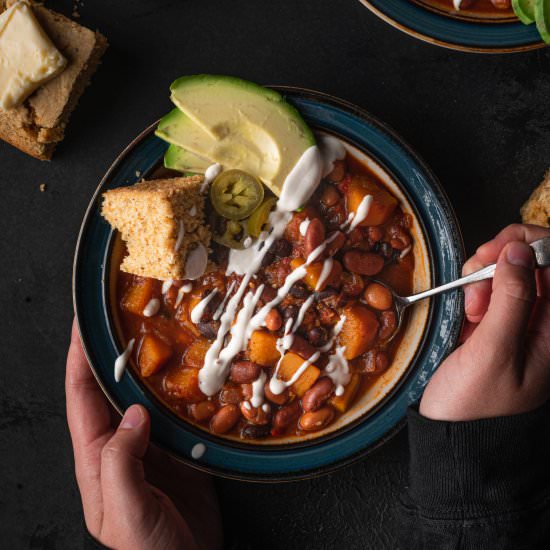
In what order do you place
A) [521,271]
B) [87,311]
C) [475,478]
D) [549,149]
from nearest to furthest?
1. [521,271]
2. [475,478]
3. [87,311]
4. [549,149]

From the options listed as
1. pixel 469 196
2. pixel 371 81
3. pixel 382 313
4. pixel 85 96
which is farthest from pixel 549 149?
pixel 85 96

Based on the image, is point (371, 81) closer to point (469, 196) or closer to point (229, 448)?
point (469, 196)

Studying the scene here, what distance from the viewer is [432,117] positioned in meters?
2.95

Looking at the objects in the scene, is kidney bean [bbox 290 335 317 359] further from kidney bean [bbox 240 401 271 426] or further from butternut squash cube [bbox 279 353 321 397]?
kidney bean [bbox 240 401 271 426]

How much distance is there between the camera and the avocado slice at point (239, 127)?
2.58 meters

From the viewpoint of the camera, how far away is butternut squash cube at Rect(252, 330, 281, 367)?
9.10 feet

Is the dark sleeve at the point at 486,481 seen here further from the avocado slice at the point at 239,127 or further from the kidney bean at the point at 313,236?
the avocado slice at the point at 239,127

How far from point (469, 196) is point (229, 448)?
1612 millimetres

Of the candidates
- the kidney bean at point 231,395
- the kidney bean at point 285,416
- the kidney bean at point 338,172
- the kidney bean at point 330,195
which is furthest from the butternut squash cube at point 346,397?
the kidney bean at point 338,172

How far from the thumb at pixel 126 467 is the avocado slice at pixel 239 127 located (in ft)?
3.85

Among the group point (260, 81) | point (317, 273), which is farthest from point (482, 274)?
point (260, 81)

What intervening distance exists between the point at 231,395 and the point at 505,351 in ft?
3.94

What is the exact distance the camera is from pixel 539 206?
9.29 feet

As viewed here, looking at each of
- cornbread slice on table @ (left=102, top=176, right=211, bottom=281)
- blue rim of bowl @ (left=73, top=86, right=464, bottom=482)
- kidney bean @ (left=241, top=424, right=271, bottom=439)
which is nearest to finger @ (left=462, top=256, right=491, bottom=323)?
blue rim of bowl @ (left=73, top=86, right=464, bottom=482)
